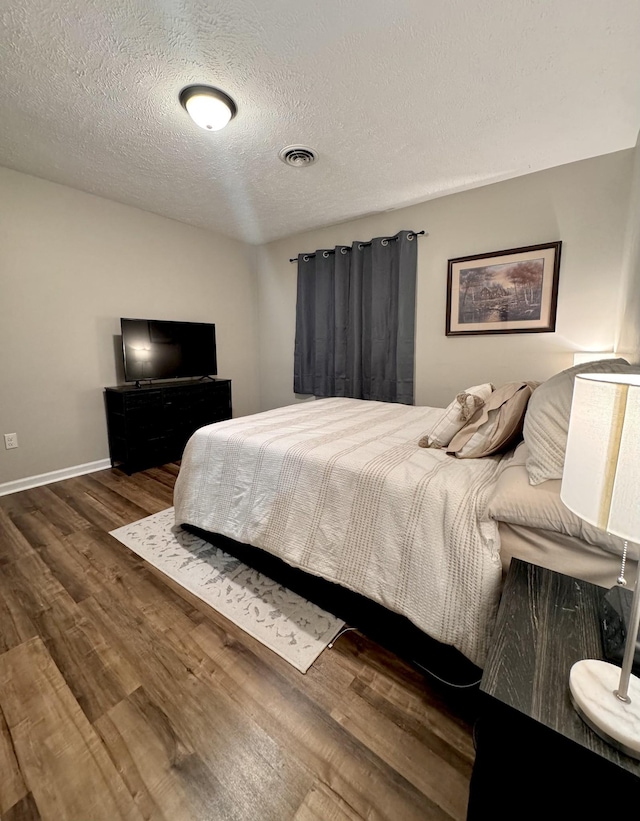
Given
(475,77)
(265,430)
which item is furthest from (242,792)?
(475,77)

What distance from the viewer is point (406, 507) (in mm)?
1220

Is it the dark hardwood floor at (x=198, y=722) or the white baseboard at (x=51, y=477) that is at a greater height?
the white baseboard at (x=51, y=477)

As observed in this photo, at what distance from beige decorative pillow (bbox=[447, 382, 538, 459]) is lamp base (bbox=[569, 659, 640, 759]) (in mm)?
897

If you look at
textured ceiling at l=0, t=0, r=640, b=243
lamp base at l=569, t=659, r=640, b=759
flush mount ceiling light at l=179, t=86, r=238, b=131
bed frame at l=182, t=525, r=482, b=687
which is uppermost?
textured ceiling at l=0, t=0, r=640, b=243

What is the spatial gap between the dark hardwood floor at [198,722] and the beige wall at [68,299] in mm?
1749

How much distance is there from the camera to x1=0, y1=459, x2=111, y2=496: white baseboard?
9.05 feet

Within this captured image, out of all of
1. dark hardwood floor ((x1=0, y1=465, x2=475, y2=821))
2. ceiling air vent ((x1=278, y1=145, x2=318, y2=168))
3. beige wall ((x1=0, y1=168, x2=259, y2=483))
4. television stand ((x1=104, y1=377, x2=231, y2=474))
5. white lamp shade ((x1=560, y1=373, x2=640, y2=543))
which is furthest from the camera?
television stand ((x1=104, y1=377, x2=231, y2=474))

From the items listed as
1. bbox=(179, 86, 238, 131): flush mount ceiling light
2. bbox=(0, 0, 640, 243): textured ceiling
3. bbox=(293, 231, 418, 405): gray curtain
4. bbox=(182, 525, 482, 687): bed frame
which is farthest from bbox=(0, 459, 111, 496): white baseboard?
bbox=(179, 86, 238, 131): flush mount ceiling light

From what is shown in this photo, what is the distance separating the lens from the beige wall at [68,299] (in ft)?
8.86

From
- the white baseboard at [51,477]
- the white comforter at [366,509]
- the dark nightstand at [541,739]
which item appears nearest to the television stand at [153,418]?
the white baseboard at [51,477]

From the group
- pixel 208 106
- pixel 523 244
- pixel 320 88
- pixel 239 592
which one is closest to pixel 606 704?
pixel 239 592

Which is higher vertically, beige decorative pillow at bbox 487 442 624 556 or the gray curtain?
the gray curtain

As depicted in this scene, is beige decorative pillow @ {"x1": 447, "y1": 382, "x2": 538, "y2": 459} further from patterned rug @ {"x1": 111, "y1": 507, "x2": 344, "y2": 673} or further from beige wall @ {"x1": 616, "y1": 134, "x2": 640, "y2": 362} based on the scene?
patterned rug @ {"x1": 111, "y1": 507, "x2": 344, "y2": 673}

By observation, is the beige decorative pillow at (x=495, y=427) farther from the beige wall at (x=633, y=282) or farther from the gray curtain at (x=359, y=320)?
the gray curtain at (x=359, y=320)
